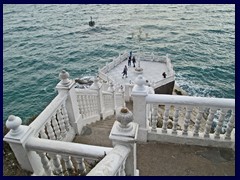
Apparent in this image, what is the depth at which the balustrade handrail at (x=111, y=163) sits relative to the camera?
10.3 feet

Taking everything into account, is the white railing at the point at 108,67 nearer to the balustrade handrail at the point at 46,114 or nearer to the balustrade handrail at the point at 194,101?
the balustrade handrail at the point at 46,114

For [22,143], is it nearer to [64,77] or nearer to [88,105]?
[64,77]

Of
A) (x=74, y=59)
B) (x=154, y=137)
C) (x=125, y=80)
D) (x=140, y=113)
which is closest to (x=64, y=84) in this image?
(x=140, y=113)

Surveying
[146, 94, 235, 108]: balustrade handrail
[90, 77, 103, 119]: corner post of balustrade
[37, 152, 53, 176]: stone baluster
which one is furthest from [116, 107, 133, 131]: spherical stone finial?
[90, 77, 103, 119]: corner post of balustrade

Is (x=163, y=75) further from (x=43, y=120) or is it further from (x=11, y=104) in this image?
(x=43, y=120)

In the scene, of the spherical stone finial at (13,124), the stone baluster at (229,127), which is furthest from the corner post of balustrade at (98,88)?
the spherical stone finial at (13,124)

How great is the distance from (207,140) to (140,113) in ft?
6.49

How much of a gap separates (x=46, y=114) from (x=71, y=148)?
189 centimetres

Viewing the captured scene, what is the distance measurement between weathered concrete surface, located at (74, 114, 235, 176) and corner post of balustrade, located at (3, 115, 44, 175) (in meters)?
2.47

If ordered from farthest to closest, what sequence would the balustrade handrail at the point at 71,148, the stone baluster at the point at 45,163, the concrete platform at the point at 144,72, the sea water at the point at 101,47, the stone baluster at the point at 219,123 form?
1. the sea water at the point at 101,47
2. the concrete platform at the point at 144,72
3. the stone baluster at the point at 219,123
4. the stone baluster at the point at 45,163
5. the balustrade handrail at the point at 71,148

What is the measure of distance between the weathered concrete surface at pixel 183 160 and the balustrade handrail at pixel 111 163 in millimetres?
2097

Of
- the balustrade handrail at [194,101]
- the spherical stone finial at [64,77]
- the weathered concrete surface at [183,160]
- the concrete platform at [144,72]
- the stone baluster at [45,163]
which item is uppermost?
the spherical stone finial at [64,77]

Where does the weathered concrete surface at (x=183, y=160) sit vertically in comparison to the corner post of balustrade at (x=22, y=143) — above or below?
below

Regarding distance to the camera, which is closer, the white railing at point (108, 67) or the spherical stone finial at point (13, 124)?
the spherical stone finial at point (13, 124)
